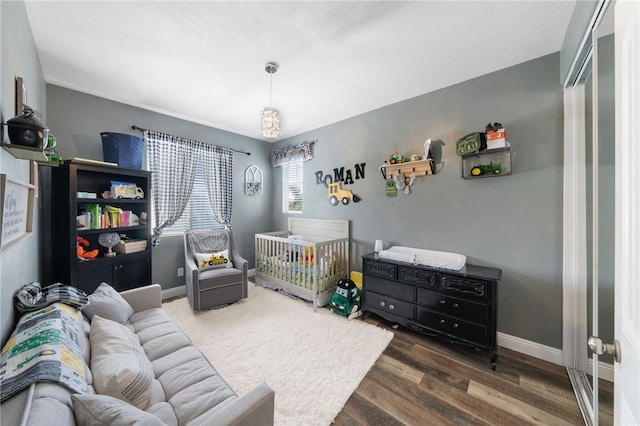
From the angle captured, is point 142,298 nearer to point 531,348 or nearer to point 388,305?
point 388,305

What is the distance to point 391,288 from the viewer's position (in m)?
2.50

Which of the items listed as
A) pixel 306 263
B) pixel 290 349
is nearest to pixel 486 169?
pixel 306 263

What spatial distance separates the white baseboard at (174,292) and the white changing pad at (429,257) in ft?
9.44

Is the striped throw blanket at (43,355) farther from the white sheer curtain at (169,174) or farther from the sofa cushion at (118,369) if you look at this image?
the white sheer curtain at (169,174)

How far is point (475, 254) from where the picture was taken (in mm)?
2391

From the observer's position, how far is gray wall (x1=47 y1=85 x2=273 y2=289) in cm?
257

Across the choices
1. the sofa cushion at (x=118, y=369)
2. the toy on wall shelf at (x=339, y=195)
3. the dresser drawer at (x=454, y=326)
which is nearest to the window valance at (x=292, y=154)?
the toy on wall shelf at (x=339, y=195)

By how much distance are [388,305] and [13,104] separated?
3110 millimetres

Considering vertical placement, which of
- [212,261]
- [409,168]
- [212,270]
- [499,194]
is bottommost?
[212,270]

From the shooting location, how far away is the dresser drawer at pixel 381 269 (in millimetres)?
2482

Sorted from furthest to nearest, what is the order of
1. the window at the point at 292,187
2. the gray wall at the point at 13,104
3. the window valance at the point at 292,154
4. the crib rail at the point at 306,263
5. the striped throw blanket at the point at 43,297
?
the window at the point at 292,187, the window valance at the point at 292,154, the crib rail at the point at 306,263, the striped throw blanket at the point at 43,297, the gray wall at the point at 13,104

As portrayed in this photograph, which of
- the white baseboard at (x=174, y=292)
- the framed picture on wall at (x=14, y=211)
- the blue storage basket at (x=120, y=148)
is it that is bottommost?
the white baseboard at (x=174, y=292)

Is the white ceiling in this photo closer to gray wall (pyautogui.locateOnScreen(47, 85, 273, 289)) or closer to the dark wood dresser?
gray wall (pyautogui.locateOnScreen(47, 85, 273, 289))

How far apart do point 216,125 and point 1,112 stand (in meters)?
2.79
